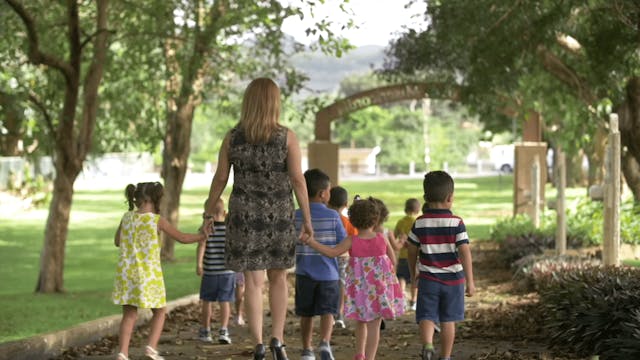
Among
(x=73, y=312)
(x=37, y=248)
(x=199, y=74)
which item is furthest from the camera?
(x=37, y=248)

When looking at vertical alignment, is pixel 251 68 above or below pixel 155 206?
above

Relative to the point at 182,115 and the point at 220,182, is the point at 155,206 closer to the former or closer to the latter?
the point at 220,182

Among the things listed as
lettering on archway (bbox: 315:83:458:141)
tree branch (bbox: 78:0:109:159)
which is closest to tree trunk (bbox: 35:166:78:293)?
tree branch (bbox: 78:0:109:159)

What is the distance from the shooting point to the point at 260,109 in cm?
731

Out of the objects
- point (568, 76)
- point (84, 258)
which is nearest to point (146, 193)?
point (568, 76)

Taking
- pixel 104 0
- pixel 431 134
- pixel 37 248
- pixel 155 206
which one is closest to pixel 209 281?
pixel 155 206

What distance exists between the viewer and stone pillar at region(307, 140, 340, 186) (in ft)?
69.7

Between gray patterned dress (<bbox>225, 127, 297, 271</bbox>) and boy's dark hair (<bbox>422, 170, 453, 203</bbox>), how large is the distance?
972 millimetres

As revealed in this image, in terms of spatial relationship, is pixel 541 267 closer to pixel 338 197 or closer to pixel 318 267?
pixel 338 197

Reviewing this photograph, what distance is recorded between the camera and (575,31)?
17.7 m

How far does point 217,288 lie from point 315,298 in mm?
2299

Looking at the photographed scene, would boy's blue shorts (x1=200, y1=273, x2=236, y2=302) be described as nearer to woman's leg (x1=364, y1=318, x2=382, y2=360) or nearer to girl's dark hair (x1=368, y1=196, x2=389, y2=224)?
girl's dark hair (x1=368, y1=196, x2=389, y2=224)

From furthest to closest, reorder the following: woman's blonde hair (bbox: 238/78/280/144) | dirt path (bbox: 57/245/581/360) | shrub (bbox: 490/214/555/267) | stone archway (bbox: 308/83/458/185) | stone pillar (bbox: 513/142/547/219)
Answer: stone pillar (bbox: 513/142/547/219) → stone archway (bbox: 308/83/458/185) → shrub (bbox: 490/214/555/267) → dirt path (bbox: 57/245/581/360) → woman's blonde hair (bbox: 238/78/280/144)

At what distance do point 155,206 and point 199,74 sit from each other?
13603mm
